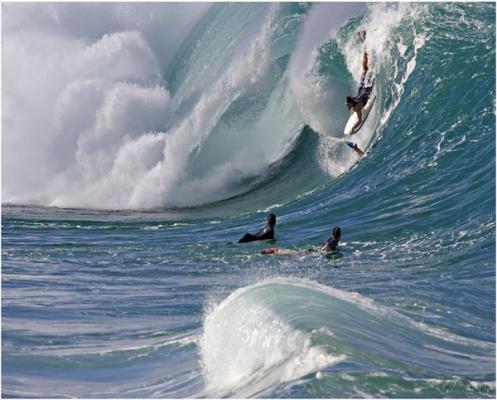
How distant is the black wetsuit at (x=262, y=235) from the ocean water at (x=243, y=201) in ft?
1.53

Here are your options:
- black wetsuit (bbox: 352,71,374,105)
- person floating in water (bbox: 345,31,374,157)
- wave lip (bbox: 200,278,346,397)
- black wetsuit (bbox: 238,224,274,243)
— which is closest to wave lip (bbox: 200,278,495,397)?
wave lip (bbox: 200,278,346,397)

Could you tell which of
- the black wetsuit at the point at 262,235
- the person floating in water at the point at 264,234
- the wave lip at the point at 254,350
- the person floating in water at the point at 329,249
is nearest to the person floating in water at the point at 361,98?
the person floating in water at the point at 264,234

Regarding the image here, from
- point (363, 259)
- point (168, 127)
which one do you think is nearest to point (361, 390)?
point (363, 259)

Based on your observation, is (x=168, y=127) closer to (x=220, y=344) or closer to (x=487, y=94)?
(x=487, y=94)

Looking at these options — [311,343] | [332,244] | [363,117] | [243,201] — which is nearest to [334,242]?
[332,244]

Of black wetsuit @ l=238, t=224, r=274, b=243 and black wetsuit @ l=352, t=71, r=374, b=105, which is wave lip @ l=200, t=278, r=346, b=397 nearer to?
black wetsuit @ l=238, t=224, r=274, b=243

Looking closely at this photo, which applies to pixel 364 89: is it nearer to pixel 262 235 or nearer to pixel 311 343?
pixel 262 235

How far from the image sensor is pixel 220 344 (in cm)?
944

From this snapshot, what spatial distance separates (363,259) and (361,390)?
6.79m

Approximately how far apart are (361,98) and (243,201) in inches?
124

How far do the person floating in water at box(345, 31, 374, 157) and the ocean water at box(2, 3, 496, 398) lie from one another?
0.68 feet

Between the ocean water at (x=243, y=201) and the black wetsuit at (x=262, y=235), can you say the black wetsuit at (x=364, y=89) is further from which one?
the black wetsuit at (x=262, y=235)

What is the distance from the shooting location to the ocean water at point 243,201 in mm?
9148

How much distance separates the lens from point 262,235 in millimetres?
16328
